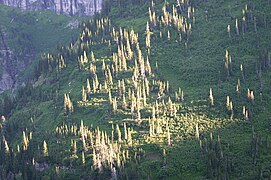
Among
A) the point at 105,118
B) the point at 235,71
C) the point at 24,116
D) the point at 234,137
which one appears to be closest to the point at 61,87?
the point at 24,116

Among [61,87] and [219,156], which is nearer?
[219,156]

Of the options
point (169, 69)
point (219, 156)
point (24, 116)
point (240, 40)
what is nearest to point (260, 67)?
point (240, 40)

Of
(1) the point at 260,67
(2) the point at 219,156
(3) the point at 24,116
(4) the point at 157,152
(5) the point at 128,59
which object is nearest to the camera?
(2) the point at 219,156

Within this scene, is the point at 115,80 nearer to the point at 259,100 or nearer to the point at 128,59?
the point at 128,59

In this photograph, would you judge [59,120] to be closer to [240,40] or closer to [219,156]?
[219,156]

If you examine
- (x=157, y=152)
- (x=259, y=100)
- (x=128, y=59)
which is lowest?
(x=157, y=152)

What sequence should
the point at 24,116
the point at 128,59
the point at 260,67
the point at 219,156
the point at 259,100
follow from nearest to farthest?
the point at 219,156 < the point at 259,100 < the point at 260,67 < the point at 24,116 < the point at 128,59

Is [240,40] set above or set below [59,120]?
above
